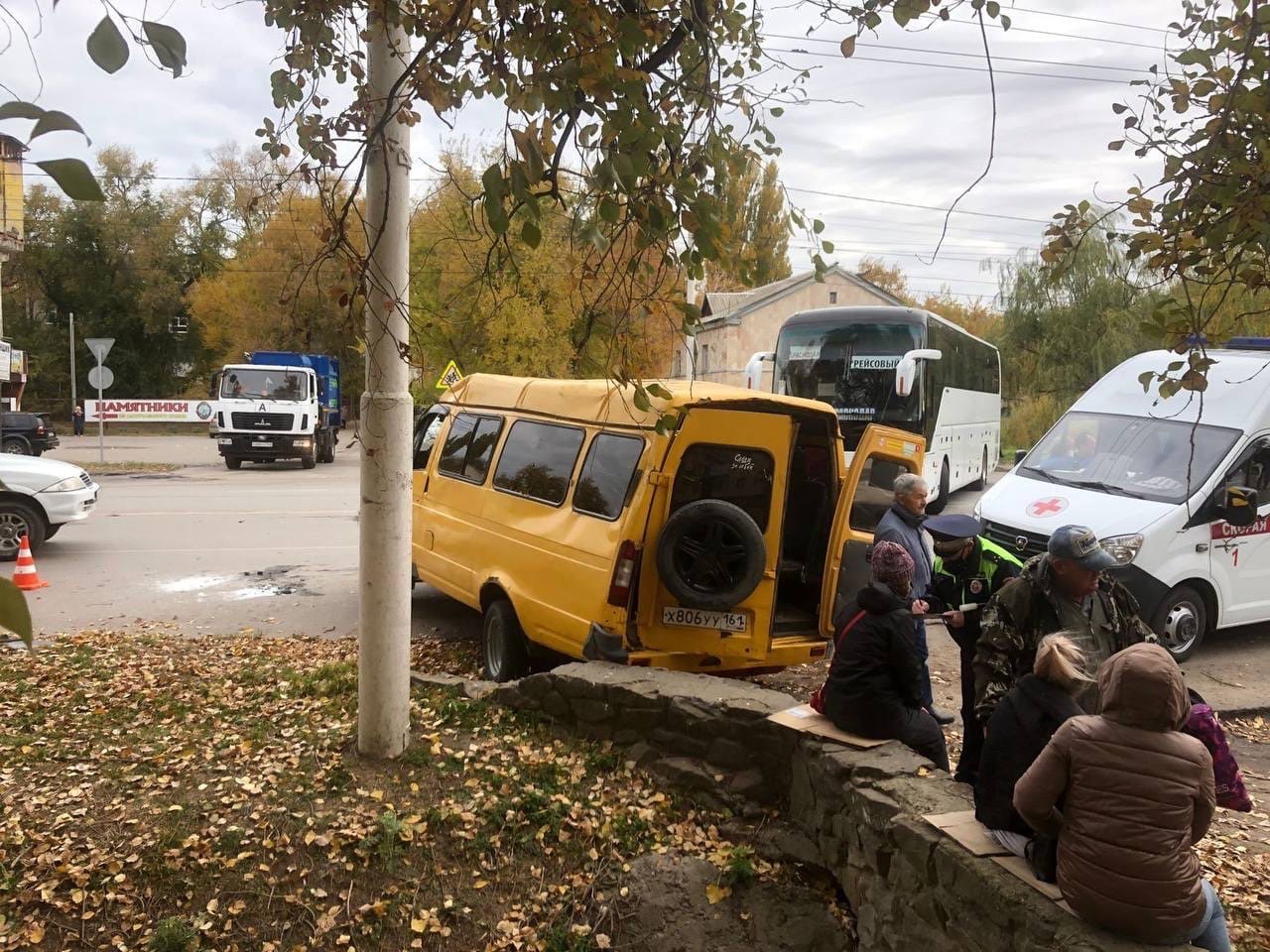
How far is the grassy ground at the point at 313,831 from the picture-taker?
385 centimetres

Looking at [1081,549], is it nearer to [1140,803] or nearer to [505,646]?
[1140,803]

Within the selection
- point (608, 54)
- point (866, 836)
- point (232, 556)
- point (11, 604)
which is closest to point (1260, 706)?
point (866, 836)

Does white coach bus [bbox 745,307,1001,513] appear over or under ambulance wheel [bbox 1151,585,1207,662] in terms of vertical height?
over

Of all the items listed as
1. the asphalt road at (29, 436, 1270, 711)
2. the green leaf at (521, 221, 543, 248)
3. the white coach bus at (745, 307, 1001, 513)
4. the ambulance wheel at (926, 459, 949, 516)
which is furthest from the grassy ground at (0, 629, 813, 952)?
the ambulance wheel at (926, 459, 949, 516)

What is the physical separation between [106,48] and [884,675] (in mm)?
3749

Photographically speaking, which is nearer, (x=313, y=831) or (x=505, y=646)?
(x=313, y=831)

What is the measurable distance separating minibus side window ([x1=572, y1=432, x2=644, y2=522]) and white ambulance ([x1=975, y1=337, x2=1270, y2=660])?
416 centimetres

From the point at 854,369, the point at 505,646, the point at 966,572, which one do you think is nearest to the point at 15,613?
the point at 966,572

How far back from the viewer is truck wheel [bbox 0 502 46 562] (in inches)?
455

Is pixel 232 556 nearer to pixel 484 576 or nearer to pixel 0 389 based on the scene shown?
pixel 484 576

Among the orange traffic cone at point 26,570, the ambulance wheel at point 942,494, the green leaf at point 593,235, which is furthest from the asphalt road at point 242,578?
the ambulance wheel at point 942,494

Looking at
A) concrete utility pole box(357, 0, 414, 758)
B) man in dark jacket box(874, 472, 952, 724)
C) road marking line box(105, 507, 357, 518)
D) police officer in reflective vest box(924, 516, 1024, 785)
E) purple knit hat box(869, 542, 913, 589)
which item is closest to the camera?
concrete utility pole box(357, 0, 414, 758)

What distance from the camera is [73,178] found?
1.49 metres

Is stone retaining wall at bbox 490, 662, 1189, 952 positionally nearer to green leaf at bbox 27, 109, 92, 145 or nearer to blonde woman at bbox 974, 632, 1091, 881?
blonde woman at bbox 974, 632, 1091, 881
